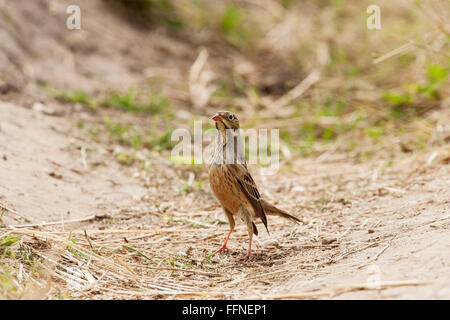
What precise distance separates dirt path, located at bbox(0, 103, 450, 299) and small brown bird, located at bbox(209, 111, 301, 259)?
1.00ft

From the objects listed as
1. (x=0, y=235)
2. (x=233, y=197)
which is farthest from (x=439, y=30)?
(x=0, y=235)

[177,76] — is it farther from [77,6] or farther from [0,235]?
[0,235]

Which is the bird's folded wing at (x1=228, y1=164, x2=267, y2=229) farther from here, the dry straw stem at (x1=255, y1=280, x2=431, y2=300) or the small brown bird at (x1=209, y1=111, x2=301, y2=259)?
the dry straw stem at (x1=255, y1=280, x2=431, y2=300)

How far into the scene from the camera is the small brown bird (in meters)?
4.81

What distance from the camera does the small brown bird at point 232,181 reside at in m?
4.81

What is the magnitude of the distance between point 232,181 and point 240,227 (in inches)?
34.5

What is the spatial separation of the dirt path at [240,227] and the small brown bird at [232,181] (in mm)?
306

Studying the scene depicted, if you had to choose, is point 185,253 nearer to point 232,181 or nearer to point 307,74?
point 232,181

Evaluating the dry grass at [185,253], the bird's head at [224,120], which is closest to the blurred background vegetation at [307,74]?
the dry grass at [185,253]

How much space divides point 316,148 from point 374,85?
2444mm

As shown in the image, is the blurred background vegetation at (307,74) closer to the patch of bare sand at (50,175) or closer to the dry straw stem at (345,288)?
the patch of bare sand at (50,175)

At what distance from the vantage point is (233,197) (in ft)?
15.9
